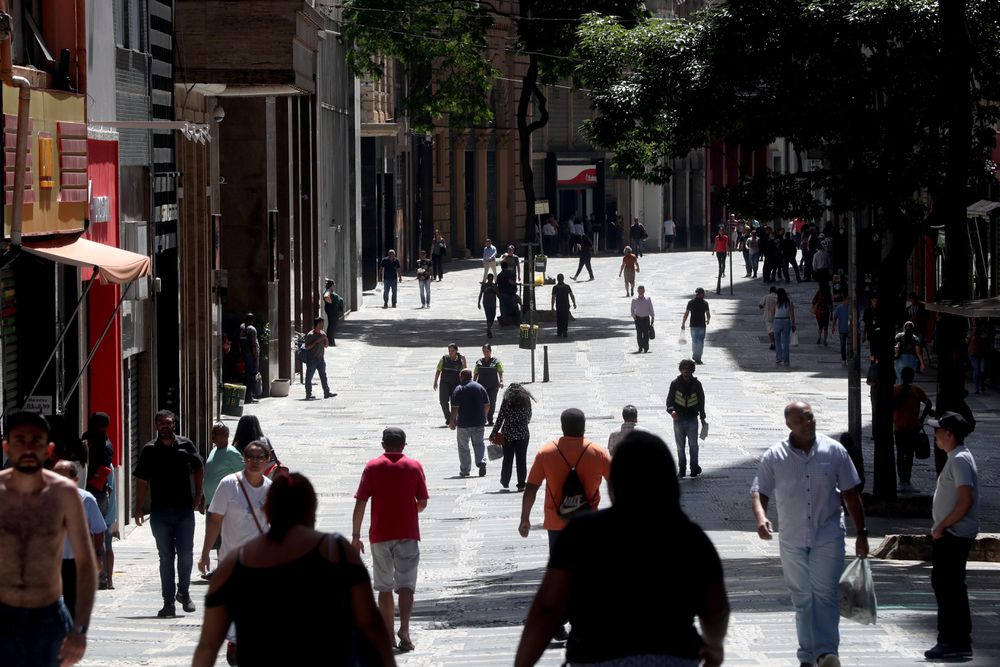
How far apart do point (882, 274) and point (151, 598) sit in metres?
9.40

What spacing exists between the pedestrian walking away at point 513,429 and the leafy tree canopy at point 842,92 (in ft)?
11.5

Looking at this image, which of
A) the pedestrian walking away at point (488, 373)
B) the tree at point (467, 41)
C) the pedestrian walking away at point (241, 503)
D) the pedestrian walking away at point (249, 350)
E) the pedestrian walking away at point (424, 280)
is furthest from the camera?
the pedestrian walking away at point (424, 280)

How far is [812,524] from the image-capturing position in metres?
9.62

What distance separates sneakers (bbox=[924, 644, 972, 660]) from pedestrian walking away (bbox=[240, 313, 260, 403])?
20.5m

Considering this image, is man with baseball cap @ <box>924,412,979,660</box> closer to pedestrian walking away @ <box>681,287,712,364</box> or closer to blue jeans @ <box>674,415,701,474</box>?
blue jeans @ <box>674,415,701,474</box>

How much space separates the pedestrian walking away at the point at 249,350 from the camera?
1183 inches

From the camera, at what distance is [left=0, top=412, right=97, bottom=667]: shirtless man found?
697 cm

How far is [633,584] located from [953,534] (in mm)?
5375

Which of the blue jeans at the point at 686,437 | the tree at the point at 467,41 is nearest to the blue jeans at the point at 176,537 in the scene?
the blue jeans at the point at 686,437

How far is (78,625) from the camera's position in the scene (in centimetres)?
701

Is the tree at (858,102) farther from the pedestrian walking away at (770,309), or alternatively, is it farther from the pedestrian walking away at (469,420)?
the pedestrian walking away at (770,309)

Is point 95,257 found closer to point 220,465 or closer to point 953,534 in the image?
point 220,465

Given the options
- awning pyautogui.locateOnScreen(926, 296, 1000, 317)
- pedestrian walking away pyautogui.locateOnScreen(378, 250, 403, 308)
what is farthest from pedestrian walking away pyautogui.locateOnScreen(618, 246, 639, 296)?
awning pyautogui.locateOnScreen(926, 296, 1000, 317)

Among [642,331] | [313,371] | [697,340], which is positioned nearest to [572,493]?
[313,371]
